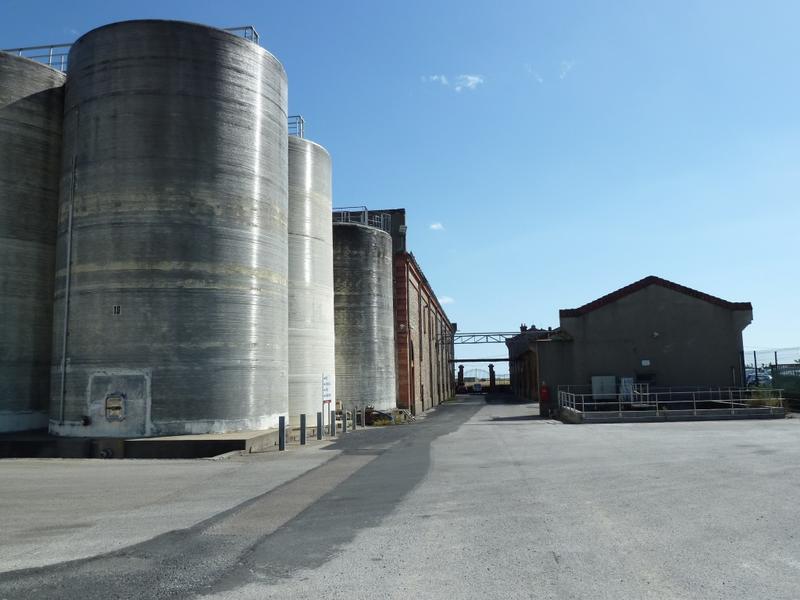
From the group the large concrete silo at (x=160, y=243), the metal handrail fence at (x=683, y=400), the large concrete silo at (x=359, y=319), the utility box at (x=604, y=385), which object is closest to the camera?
the large concrete silo at (x=160, y=243)

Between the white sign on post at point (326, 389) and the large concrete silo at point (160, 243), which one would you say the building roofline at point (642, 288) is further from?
the large concrete silo at point (160, 243)

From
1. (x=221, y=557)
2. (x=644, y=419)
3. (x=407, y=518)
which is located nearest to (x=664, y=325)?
(x=644, y=419)

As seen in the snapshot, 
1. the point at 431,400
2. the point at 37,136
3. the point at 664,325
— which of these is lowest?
the point at 431,400

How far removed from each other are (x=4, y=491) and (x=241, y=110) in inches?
571

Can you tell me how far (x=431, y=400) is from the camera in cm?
5828

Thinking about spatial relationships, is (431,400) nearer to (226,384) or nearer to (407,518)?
(226,384)

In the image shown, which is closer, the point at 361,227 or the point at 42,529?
the point at 42,529

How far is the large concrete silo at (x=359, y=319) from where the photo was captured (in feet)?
119

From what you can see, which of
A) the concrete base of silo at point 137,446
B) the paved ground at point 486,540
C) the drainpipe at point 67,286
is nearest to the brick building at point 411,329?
the concrete base of silo at point 137,446

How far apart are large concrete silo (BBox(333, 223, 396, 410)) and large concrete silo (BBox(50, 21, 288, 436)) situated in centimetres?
1414

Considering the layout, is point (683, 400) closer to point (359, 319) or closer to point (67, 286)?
point (359, 319)

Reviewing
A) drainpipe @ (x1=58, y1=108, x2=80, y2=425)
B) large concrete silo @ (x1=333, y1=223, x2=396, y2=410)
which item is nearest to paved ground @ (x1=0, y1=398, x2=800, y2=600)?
drainpipe @ (x1=58, y1=108, x2=80, y2=425)

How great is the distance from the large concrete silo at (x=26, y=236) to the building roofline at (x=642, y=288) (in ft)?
77.6

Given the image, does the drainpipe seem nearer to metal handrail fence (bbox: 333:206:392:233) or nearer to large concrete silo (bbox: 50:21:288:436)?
large concrete silo (bbox: 50:21:288:436)
